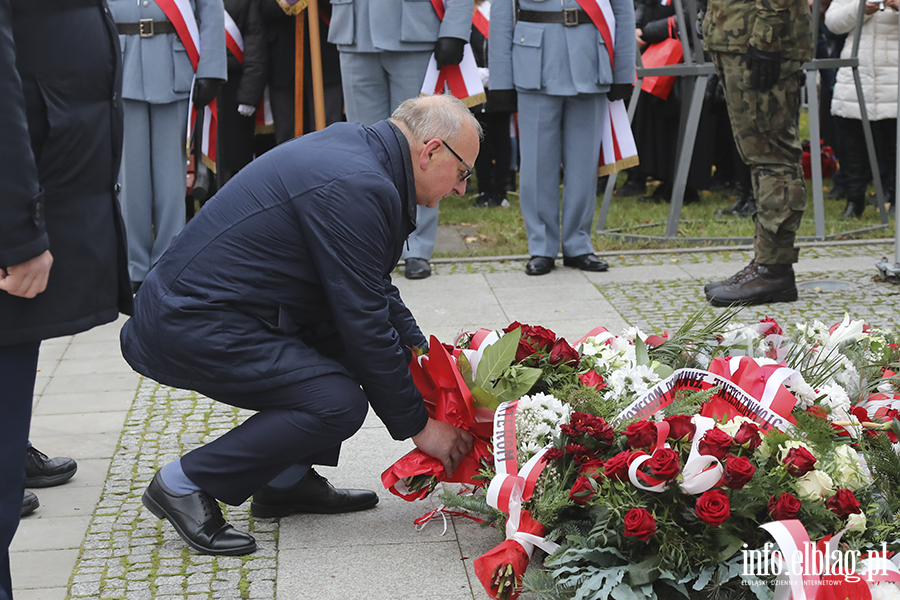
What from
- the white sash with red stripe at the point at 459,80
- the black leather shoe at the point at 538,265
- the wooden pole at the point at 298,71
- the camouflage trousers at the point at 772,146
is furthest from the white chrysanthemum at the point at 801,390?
the wooden pole at the point at 298,71

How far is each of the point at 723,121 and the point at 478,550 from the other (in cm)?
748

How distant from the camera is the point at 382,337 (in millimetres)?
2902

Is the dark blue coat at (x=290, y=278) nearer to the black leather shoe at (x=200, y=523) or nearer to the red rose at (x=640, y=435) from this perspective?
the black leather shoe at (x=200, y=523)

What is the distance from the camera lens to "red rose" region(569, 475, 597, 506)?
262cm

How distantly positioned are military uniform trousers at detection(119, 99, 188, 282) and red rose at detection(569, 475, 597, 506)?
13.9 feet

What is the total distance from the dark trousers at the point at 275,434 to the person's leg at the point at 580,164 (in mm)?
3845

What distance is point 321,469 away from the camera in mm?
3691

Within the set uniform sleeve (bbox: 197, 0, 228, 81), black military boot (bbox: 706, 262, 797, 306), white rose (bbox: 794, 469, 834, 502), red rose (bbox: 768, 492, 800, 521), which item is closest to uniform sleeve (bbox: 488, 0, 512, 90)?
uniform sleeve (bbox: 197, 0, 228, 81)

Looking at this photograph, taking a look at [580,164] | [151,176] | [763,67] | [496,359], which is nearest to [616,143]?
[580,164]

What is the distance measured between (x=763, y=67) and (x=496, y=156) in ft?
13.9

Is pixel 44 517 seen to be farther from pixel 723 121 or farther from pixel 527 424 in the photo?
pixel 723 121

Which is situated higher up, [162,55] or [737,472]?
[162,55]

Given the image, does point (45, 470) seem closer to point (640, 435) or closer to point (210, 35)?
point (640, 435)

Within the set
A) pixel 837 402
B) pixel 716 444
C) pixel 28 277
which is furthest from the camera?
pixel 837 402
